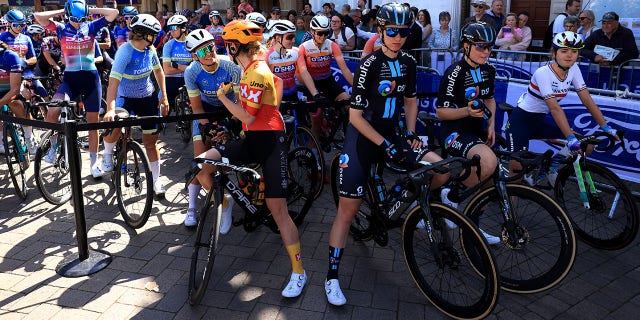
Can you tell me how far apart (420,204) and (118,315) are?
7.91 ft

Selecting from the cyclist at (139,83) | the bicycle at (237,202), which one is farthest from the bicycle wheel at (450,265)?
the cyclist at (139,83)

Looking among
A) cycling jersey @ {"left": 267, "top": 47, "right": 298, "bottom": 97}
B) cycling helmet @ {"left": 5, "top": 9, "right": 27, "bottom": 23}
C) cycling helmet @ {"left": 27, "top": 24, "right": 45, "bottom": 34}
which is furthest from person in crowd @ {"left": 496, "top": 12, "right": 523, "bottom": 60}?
cycling helmet @ {"left": 27, "top": 24, "right": 45, "bottom": 34}

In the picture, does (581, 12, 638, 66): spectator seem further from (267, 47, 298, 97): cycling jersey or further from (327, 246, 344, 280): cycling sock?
(327, 246, 344, 280): cycling sock

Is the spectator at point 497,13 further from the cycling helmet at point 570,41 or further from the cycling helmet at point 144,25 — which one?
the cycling helmet at point 144,25

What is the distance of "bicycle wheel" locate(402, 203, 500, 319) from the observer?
3414mm

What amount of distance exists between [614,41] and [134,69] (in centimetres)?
733

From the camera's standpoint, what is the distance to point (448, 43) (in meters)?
11.3

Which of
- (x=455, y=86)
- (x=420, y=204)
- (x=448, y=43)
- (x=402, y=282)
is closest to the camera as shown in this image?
(x=420, y=204)

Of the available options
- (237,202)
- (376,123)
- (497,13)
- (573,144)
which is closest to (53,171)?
(237,202)

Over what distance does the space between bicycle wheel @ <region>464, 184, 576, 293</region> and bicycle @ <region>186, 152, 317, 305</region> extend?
6.03ft

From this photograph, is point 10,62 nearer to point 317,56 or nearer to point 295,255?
point 317,56

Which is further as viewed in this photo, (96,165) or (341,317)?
(96,165)

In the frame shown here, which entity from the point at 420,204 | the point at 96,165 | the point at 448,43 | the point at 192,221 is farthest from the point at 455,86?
the point at 448,43

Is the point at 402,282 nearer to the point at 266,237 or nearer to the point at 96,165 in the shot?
the point at 266,237
